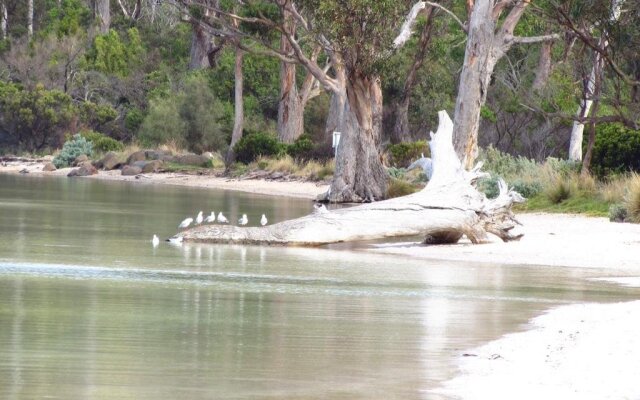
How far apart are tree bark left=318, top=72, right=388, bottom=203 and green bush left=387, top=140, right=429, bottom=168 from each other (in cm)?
676

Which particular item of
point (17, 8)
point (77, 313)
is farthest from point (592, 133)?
point (17, 8)

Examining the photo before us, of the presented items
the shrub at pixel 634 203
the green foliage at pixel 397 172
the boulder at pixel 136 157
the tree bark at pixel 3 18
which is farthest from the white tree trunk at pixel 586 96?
the tree bark at pixel 3 18

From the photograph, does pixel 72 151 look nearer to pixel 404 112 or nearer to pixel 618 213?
pixel 404 112

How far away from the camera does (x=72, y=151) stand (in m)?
56.7

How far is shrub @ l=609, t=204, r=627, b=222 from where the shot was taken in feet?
82.5

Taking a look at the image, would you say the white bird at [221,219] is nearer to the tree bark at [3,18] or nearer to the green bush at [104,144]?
the green bush at [104,144]

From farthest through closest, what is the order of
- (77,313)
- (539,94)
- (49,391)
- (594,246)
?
(539,94) → (594,246) → (77,313) → (49,391)

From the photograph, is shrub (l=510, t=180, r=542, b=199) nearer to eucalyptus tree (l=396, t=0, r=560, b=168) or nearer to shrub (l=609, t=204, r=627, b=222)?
eucalyptus tree (l=396, t=0, r=560, b=168)

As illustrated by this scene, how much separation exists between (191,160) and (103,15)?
24.0 m

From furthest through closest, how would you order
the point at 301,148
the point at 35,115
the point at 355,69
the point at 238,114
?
the point at 35,115 < the point at 238,114 < the point at 301,148 < the point at 355,69

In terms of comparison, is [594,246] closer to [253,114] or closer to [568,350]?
[568,350]

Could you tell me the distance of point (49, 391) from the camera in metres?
8.27

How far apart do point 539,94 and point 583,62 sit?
1077 cm

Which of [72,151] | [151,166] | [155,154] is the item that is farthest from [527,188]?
[72,151]
